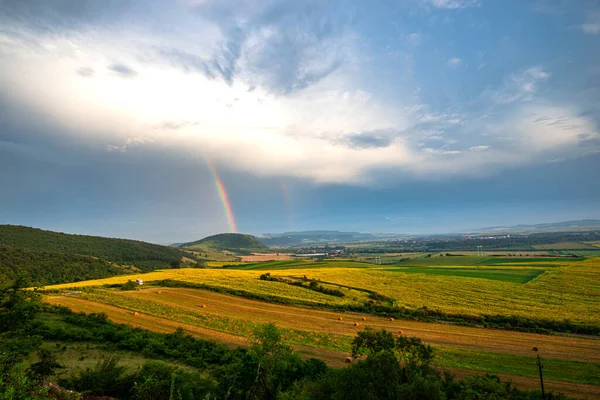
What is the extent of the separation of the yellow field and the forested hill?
4186cm

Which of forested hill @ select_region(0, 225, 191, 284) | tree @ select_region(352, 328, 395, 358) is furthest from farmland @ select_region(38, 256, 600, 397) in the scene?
forested hill @ select_region(0, 225, 191, 284)

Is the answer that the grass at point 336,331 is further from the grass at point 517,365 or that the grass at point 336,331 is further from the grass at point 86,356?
the grass at point 86,356

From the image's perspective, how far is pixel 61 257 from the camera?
124 m

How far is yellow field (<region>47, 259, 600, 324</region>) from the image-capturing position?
4475cm

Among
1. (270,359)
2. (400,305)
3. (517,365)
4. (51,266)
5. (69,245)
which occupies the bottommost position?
(517,365)

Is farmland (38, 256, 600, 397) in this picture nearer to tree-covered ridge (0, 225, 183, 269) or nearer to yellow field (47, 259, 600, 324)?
yellow field (47, 259, 600, 324)

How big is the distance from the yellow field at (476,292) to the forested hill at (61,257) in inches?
1648

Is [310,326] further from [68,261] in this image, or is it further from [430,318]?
[68,261]

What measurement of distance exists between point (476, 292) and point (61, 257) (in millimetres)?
147879

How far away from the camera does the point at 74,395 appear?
15758mm

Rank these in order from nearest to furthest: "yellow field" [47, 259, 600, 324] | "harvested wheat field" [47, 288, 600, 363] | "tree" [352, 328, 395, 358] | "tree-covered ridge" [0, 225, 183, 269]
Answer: "tree" [352, 328, 395, 358] < "harvested wheat field" [47, 288, 600, 363] < "yellow field" [47, 259, 600, 324] < "tree-covered ridge" [0, 225, 183, 269]

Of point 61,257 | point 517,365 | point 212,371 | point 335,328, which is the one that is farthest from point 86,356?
point 61,257

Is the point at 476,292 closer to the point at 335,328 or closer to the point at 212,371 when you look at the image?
the point at 335,328

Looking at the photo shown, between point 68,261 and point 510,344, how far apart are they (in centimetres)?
14724
